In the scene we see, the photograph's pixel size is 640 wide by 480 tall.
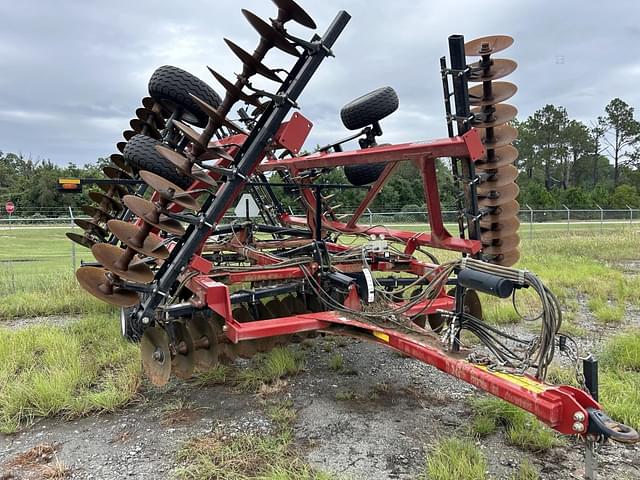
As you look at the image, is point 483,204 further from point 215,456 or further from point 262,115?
point 215,456

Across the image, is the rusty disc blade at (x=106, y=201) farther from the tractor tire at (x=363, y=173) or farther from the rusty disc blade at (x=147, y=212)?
the tractor tire at (x=363, y=173)

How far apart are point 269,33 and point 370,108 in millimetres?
1987

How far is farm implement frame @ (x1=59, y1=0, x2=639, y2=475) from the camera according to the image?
7.93 ft

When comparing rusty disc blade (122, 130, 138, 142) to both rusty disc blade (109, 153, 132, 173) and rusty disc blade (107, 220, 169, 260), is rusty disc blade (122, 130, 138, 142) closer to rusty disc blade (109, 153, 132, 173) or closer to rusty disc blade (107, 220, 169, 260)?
rusty disc blade (109, 153, 132, 173)

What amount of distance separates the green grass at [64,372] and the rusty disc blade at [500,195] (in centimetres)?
316

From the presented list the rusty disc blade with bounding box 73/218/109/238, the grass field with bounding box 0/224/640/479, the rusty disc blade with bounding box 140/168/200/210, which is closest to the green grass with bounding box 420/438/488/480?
the grass field with bounding box 0/224/640/479

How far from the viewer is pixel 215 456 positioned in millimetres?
2832

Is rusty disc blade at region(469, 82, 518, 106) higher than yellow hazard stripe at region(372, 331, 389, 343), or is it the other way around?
rusty disc blade at region(469, 82, 518, 106)

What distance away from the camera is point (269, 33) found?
9.18ft

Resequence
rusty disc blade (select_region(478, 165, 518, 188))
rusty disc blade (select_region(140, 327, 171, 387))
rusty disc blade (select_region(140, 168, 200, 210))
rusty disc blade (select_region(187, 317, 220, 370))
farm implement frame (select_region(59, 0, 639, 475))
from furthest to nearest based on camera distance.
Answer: rusty disc blade (select_region(478, 165, 518, 188)) → rusty disc blade (select_region(187, 317, 220, 370)) → rusty disc blade (select_region(140, 327, 171, 387)) → rusty disc blade (select_region(140, 168, 200, 210)) → farm implement frame (select_region(59, 0, 639, 475))

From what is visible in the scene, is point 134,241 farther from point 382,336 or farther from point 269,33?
point 382,336

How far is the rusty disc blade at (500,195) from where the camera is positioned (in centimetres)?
408

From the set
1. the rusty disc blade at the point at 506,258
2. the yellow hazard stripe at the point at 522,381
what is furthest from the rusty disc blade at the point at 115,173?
the yellow hazard stripe at the point at 522,381

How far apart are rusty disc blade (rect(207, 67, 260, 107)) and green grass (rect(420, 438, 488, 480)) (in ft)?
7.41
